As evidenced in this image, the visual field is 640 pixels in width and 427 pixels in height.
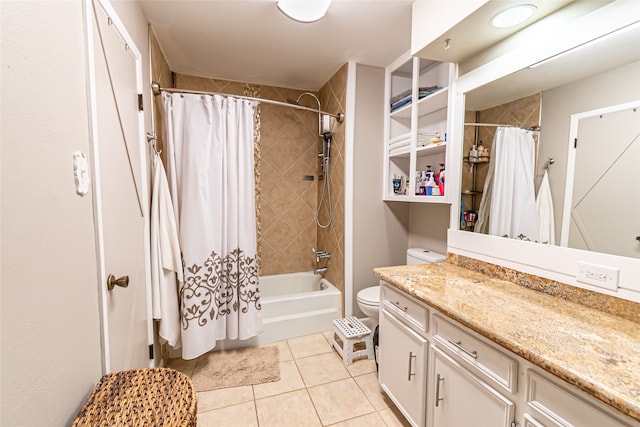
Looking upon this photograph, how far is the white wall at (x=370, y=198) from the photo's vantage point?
244cm

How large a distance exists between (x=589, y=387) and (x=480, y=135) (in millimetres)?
1318

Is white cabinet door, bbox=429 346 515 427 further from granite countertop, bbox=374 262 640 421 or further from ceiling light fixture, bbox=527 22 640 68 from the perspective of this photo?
ceiling light fixture, bbox=527 22 640 68

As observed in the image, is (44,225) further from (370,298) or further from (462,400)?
(370,298)

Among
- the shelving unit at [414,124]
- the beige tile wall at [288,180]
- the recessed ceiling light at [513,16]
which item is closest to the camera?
the recessed ceiling light at [513,16]

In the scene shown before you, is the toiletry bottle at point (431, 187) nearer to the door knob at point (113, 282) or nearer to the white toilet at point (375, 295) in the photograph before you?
the white toilet at point (375, 295)

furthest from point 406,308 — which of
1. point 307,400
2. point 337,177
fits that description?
point 337,177

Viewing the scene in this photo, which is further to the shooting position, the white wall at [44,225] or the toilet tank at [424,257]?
the toilet tank at [424,257]

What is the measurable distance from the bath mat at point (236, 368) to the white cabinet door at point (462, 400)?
114 centimetres

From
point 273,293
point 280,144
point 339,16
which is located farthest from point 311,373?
point 339,16

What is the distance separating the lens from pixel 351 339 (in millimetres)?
2039

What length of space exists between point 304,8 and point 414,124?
1104 millimetres

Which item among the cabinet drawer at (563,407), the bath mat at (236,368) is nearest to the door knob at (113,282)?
the bath mat at (236,368)

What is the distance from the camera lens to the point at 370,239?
253 centimetres

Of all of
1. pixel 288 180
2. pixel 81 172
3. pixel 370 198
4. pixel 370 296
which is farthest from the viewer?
pixel 288 180
